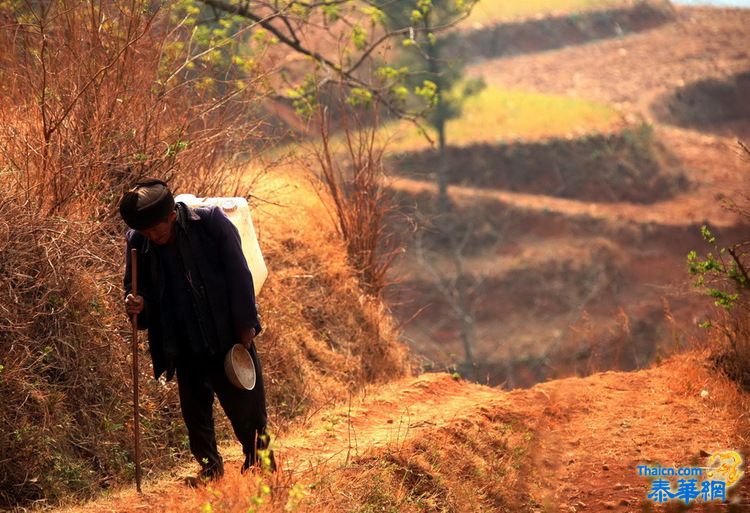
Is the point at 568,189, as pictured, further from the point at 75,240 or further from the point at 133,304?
the point at 133,304

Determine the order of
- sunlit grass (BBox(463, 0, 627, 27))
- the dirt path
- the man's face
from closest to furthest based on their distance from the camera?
1. the man's face
2. the dirt path
3. sunlit grass (BBox(463, 0, 627, 27))

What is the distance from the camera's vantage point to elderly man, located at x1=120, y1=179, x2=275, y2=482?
5.14 metres

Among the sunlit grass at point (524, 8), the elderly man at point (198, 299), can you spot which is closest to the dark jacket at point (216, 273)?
the elderly man at point (198, 299)

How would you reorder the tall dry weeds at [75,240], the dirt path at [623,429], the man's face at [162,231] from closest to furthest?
the man's face at [162,231] < the tall dry weeds at [75,240] < the dirt path at [623,429]

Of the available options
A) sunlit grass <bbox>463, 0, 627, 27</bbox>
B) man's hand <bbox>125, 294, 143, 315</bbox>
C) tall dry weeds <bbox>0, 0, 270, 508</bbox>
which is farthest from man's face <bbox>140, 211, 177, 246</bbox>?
sunlit grass <bbox>463, 0, 627, 27</bbox>

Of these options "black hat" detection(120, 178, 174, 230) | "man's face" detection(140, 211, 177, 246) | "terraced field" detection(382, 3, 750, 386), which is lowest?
"terraced field" detection(382, 3, 750, 386)

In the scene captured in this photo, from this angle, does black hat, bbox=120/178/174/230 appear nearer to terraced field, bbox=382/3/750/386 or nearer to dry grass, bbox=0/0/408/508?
dry grass, bbox=0/0/408/508

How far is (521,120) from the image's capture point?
3419cm

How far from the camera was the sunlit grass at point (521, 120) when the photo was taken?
33156 mm

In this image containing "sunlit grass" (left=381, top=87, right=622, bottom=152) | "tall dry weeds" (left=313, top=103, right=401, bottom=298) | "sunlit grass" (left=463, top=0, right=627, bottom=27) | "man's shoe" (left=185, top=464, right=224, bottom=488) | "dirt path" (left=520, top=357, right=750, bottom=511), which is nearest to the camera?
"man's shoe" (left=185, top=464, right=224, bottom=488)

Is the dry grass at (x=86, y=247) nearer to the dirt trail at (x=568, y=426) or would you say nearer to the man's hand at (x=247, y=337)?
the dirt trail at (x=568, y=426)

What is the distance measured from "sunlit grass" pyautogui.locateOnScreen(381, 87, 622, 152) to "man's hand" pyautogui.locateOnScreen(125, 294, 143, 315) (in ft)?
89.4

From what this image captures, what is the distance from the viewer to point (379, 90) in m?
11.8

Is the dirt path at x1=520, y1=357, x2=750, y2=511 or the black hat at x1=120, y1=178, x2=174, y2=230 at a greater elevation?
the black hat at x1=120, y1=178, x2=174, y2=230
